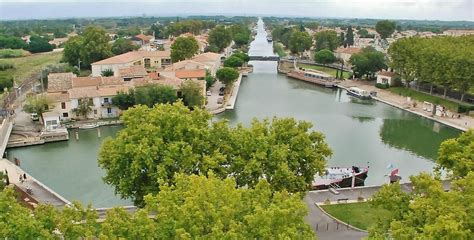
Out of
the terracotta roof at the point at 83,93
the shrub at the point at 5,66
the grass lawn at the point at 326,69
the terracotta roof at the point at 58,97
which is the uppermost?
the terracotta roof at the point at 83,93

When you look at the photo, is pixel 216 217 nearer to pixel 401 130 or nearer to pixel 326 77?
pixel 401 130

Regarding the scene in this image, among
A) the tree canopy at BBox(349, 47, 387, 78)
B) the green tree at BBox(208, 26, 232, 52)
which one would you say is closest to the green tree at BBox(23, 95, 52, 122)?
the tree canopy at BBox(349, 47, 387, 78)

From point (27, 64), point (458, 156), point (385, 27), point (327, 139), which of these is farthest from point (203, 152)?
point (385, 27)

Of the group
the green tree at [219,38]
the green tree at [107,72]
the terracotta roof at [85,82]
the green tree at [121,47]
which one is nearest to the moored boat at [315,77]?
the green tree at [219,38]

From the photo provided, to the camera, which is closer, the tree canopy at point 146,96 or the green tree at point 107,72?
the tree canopy at point 146,96

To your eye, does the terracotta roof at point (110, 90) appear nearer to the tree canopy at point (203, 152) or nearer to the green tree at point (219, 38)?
the tree canopy at point (203, 152)

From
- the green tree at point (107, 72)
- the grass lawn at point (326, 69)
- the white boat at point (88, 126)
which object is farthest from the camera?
the grass lawn at point (326, 69)

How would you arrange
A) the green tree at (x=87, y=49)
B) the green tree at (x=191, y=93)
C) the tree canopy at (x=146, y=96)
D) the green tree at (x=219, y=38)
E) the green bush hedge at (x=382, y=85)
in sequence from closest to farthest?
the tree canopy at (x=146, y=96)
the green tree at (x=191, y=93)
the green bush hedge at (x=382, y=85)
the green tree at (x=87, y=49)
the green tree at (x=219, y=38)
